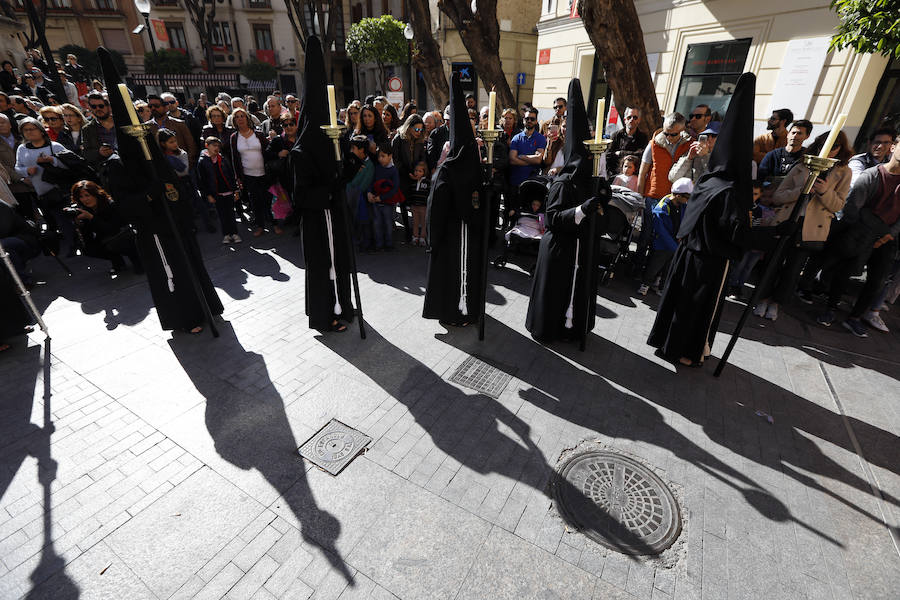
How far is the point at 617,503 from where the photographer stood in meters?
3.15

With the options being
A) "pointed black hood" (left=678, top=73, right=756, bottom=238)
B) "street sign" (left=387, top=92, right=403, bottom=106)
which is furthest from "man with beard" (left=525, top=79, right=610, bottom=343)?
"street sign" (left=387, top=92, right=403, bottom=106)

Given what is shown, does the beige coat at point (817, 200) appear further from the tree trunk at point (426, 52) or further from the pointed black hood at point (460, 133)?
the tree trunk at point (426, 52)

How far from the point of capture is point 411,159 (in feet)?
26.8

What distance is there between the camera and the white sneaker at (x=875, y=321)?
224 inches

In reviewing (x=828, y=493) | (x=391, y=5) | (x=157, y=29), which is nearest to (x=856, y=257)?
(x=828, y=493)

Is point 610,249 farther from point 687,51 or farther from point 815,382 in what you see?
point 687,51

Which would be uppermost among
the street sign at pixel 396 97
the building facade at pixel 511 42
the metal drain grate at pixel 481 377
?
the building facade at pixel 511 42

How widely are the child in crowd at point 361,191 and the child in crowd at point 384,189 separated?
5.3 inches

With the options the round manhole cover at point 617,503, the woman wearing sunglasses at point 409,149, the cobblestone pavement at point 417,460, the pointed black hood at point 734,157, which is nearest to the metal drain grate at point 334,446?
the cobblestone pavement at point 417,460

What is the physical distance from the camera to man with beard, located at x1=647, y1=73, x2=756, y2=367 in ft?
12.1

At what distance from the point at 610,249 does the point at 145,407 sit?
6.47 m

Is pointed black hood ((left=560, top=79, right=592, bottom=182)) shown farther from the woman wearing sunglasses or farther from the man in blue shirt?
the woman wearing sunglasses

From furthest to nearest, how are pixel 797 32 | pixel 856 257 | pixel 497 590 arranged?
pixel 797 32 < pixel 856 257 < pixel 497 590

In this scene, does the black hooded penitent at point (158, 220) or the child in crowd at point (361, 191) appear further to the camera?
the child in crowd at point (361, 191)
